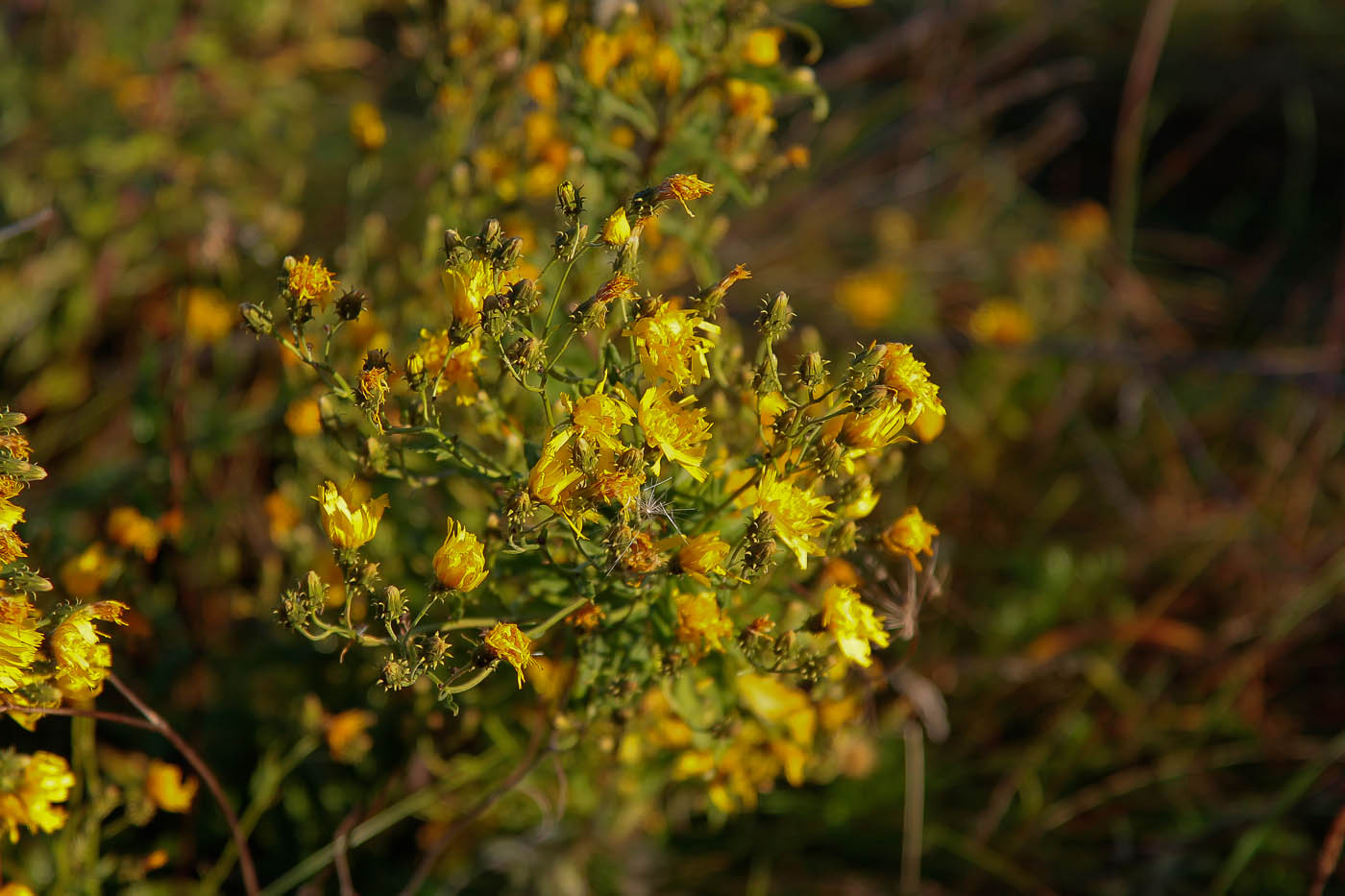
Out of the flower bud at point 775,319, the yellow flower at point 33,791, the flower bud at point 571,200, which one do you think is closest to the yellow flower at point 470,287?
the flower bud at point 571,200

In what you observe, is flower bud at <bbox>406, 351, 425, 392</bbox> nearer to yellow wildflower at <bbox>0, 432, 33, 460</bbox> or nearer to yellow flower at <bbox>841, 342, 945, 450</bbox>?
yellow wildflower at <bbox>0, 432, 33, 460</bbox>

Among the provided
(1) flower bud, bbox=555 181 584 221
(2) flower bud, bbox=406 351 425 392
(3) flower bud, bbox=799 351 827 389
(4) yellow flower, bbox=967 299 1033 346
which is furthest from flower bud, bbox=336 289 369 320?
(4) yellow flower, bbox=967 299 1033 346

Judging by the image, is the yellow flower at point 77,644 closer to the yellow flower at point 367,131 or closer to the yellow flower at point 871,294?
the yellow flower at point 367,131

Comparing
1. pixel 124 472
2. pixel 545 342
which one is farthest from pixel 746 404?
pixel 124 472

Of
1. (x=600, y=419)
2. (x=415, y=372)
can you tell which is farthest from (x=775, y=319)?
(x=415, y=372)

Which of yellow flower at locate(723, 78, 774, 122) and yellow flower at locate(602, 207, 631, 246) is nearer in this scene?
yellow flower at locate(602, 207, 631, 246)

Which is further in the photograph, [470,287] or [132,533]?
[132,533]

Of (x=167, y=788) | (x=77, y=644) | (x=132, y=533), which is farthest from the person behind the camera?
(x=132, y=533)

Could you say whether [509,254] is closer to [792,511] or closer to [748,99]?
[792,511]
